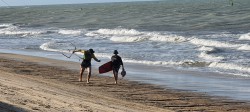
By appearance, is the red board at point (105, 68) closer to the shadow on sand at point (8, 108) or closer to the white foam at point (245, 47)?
the shadow on sand at point (8, 108)

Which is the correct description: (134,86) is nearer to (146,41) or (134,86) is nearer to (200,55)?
(200,55)

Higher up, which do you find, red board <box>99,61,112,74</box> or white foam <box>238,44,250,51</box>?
white foam <box>238,44,250,51</box>

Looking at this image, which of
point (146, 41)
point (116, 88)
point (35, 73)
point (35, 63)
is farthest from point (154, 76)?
point (146, 41)

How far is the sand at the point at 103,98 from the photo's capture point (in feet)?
32.8

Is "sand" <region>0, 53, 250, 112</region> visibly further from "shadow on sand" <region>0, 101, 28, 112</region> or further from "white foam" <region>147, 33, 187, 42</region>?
"white foam" <region>147, 33, 187, 42</region>

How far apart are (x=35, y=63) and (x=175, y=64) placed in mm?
6273

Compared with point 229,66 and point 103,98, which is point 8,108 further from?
point 229,66

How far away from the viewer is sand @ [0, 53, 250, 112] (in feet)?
32.8

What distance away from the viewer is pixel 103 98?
12.4m

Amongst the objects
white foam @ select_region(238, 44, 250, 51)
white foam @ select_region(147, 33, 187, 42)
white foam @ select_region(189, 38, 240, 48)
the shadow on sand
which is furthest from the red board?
white foam @ select_region(147, 33, 187, 42)

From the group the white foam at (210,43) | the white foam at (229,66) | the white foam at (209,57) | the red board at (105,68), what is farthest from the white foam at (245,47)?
the red board at (105,68)

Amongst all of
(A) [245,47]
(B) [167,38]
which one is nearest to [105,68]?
(A) [245,47]

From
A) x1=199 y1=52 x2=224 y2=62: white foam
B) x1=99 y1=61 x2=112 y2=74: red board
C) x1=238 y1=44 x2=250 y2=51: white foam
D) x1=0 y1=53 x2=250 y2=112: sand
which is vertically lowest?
x1=0 y1=53 x2=250 y2=112: sand

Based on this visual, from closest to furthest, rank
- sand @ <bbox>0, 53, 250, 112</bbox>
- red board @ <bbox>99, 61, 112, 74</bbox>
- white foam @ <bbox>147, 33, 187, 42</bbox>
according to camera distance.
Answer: sand @ <bbox>0, 53, 250, 112</bbox> < red board @ <bbox>99, 61, 112, 74</bbox> < white foam @ <bbox>147, 33, 187, 42</bbox>
